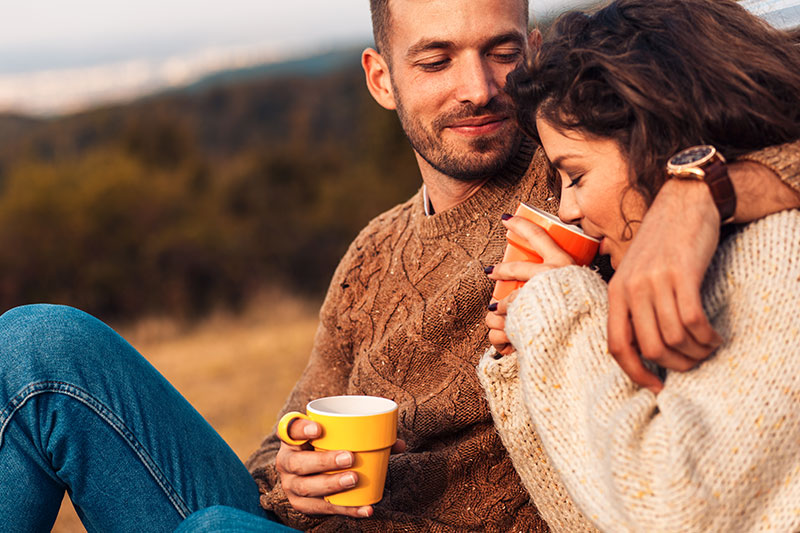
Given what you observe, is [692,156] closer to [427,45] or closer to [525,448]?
[525,448]

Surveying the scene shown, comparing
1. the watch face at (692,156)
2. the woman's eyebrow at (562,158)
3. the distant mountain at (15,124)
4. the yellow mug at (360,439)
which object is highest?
the watch face at (692,156)

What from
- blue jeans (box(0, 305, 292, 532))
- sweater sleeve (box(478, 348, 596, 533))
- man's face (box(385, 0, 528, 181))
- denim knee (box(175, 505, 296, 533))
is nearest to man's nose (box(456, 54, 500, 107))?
man's face (box(385, 0, 528, 181))

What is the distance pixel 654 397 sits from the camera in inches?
55.2

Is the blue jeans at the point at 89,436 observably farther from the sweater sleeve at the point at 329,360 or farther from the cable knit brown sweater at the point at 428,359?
the sweater sleeve at the point at 329,360

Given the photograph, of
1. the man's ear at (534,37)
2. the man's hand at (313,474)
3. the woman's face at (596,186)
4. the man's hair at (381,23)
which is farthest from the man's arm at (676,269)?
the man's hair at (381,23)

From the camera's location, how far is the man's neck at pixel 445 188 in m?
2.49

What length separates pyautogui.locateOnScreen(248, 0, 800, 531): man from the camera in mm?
2055

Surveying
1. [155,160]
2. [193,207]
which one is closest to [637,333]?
[193,207]

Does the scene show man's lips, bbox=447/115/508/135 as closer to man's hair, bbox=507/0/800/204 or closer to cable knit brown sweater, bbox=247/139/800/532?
cable knit brown sweater, bbox=247/139/800/532

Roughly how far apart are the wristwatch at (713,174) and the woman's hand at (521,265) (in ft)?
0.93

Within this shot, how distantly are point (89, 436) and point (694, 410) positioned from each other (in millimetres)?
1437

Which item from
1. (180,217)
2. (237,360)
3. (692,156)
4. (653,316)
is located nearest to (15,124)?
(180,217)

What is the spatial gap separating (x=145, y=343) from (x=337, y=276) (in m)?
9.69

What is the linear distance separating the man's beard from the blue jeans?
3.50 ft
